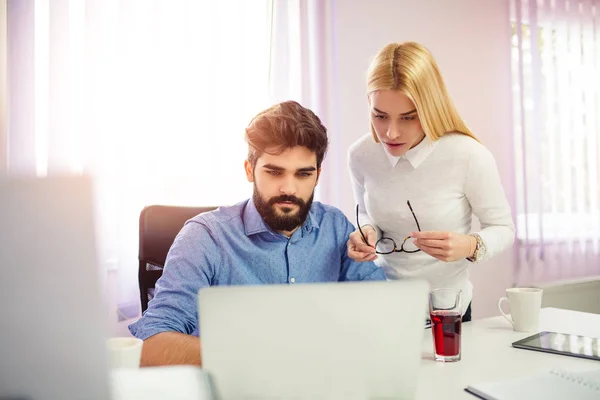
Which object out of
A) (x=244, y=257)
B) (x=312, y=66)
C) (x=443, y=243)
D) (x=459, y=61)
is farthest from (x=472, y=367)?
(x=459, y=61)

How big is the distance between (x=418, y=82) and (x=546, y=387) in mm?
973

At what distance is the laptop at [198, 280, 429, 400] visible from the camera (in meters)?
0.70

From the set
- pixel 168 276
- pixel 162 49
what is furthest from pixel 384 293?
pixel 162 49

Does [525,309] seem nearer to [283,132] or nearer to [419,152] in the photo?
[419,152]

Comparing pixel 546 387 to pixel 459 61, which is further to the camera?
pixel 459 61

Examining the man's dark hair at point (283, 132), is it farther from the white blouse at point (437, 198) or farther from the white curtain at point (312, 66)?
the white curtain at point (312, 66)

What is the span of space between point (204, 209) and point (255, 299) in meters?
1.10

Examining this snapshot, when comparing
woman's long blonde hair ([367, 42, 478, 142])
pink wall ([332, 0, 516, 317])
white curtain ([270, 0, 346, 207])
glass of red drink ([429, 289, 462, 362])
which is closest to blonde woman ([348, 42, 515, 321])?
woman's long blonde hair ([367, 42, 478, 142])

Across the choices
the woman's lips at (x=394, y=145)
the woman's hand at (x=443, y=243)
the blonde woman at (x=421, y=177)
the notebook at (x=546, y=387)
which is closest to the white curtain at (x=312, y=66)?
the blonde woman at (x=421, y=177)

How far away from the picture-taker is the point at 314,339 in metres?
0.71

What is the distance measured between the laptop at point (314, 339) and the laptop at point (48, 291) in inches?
7.4

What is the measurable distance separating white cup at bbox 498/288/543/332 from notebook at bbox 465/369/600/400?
377mm

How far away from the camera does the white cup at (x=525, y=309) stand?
1.34 metres

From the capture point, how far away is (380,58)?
66.9 inches
